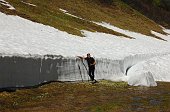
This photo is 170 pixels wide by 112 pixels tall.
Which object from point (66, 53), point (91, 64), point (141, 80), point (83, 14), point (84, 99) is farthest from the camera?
point (83, 14)

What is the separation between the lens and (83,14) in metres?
76.9

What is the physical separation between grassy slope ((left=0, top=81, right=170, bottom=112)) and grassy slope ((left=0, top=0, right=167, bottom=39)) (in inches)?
860

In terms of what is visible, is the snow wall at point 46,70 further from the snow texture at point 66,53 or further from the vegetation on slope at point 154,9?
the vegetation on slope at point 154,9

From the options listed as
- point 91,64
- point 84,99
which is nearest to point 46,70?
point 91,64

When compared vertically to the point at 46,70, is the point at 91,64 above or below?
above

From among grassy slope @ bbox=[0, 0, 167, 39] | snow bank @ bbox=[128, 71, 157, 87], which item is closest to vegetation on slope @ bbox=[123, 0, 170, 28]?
grassy slope @ bbox=[0, 0, 167, 39]

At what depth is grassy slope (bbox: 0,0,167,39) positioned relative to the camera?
5362 cm

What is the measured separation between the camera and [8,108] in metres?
20.8

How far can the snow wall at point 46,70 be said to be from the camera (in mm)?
24500

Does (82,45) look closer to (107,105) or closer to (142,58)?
(142,58)

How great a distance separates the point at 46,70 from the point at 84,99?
16.2 ft

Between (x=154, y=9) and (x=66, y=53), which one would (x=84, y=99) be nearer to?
(x=66, y=53)

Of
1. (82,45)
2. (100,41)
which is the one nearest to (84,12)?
(100,41)

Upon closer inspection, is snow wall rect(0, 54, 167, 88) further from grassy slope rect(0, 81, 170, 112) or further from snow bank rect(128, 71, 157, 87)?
snow bank rect(128, 71, 157, 87)
